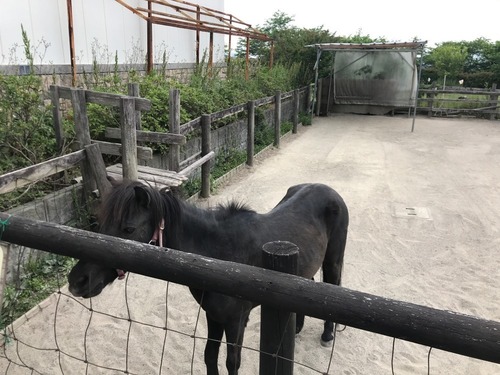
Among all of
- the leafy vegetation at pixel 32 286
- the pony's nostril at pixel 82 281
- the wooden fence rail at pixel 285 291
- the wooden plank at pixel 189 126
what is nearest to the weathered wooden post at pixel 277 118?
the wooden plank at pixel 189 126

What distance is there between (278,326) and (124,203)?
3.64 ft

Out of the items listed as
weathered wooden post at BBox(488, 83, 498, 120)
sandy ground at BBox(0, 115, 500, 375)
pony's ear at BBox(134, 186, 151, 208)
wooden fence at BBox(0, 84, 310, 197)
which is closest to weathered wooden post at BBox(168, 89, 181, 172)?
wooden fence at BBox(0, 84, 310, 197)

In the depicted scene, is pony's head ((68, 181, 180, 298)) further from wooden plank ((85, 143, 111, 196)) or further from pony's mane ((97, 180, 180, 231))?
wooden plank ((85, 143, 111, 196))

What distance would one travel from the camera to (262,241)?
2.53 meters

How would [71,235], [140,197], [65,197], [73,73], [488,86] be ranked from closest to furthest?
[71,235] < [140,197] < [65,197] < [73,73] < [488,86]

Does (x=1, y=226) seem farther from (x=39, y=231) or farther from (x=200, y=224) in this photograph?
(x=200, y=224)

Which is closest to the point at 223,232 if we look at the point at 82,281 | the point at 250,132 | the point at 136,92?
the point at 82,281

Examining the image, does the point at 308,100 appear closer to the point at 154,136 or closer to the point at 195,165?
the point at 195,165

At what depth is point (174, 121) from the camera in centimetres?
543

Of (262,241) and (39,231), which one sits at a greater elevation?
(39,231)

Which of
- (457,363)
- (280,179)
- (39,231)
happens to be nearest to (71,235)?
(39,231)

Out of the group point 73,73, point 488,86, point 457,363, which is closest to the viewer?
point 457,363

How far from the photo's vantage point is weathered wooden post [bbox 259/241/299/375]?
117 cm

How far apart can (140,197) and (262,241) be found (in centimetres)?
85
